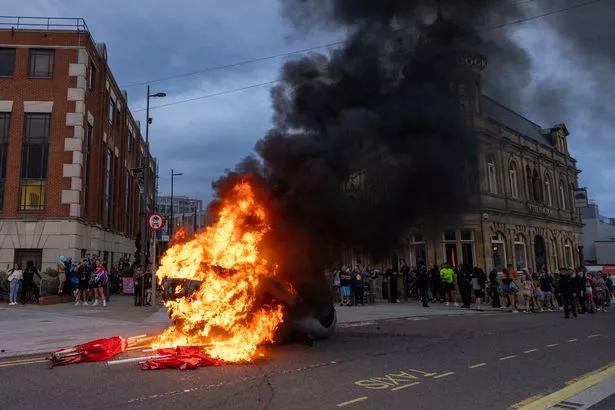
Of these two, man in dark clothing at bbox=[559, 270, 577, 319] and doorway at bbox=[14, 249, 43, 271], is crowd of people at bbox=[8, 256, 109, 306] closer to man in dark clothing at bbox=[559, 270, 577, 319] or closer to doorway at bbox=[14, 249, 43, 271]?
doorway at bbox=[14, 249, 43, 271]

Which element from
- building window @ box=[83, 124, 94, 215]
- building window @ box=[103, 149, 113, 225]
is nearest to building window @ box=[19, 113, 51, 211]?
building window @ box=[83, 124, 94, 215]

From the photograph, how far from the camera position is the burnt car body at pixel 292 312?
25.9 feet

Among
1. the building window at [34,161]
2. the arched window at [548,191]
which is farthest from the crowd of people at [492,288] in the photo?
the building window at [34,161]

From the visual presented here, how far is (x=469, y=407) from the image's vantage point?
16.0ft

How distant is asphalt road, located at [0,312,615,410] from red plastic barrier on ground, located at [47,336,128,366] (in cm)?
22

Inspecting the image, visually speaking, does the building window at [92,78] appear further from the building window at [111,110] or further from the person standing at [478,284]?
the person standing at [478,284]

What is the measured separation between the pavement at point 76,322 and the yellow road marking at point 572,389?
6794mm

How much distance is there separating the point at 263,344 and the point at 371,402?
3.71 m

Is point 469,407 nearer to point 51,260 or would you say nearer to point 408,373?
point 408,373

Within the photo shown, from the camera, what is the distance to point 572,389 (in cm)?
558

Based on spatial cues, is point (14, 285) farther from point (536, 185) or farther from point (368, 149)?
point (536, 185)

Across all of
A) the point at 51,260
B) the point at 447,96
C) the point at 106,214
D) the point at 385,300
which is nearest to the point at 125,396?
the point at 447,96

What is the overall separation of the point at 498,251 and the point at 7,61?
2708 centimetres

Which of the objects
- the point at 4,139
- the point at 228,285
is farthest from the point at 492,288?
the point at 4,139
